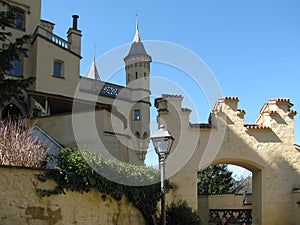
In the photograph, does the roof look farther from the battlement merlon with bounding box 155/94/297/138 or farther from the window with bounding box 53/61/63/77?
the battlement merlon with bounding box 155/94/297/138

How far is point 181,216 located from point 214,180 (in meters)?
25.5

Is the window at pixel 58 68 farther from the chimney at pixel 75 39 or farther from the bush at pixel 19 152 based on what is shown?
the bush at pixel 19 152

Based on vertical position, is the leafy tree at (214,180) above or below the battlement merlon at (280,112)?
below

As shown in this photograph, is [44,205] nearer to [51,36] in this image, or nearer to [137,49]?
[51,36]

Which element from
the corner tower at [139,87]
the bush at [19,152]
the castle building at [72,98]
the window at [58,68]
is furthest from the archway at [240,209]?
the window at [58,68]

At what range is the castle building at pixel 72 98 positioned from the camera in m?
20.3

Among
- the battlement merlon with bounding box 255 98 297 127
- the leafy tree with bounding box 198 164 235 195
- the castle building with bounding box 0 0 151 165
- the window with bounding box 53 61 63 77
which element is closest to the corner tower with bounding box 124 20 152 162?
the castle building with bounding box 0 0 151 165

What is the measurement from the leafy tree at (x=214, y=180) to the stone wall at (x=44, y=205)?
1108 inches

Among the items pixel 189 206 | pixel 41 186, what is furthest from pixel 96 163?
pixel 189 206

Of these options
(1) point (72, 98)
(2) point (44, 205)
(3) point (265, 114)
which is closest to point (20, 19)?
(1) point (72, 98)

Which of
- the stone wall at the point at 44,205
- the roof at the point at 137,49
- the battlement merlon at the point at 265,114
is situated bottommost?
the stone wall at the point at 44,205

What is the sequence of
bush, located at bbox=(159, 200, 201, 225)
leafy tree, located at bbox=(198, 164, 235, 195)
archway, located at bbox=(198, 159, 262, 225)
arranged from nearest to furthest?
1. bush, located at bbox=(159, 200, 201, 225)
2. archway, located at bbox=(198, 159, 262, 225)
3. leafy tree, located at bbox=(198, 164, 235, 195)

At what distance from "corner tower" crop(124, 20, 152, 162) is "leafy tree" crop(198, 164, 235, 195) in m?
7.48

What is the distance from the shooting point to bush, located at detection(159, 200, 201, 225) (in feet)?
51.5
